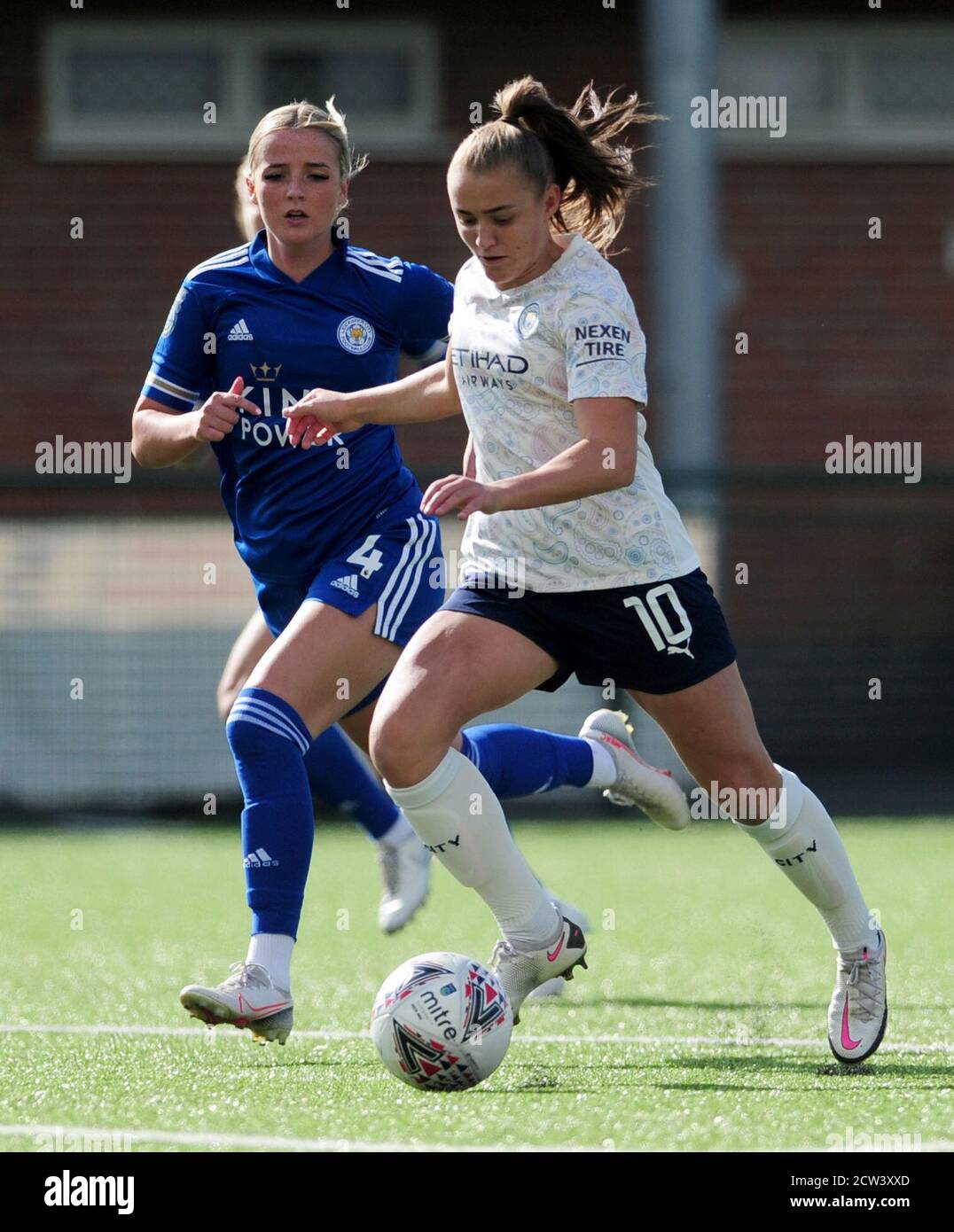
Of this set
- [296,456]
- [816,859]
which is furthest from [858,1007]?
[296,456]

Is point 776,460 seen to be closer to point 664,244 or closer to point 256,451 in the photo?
point 664,244

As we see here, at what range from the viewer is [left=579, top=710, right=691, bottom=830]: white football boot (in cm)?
535

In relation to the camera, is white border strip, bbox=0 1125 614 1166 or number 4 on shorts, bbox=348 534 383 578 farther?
number 4 on shorts, bbox=348 534 383 578

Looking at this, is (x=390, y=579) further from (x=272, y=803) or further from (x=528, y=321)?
(x=528, y=321)

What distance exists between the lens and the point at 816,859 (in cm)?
409

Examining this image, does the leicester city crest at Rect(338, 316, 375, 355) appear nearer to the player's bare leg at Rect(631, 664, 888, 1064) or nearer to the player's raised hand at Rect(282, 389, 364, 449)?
the player's raised hand at Rect(282, 389, 364, 449)

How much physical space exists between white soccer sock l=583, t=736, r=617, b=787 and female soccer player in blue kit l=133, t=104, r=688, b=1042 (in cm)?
55

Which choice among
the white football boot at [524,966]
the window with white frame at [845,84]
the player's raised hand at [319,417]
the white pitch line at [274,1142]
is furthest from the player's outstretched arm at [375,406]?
the window with white frame at [845,84]

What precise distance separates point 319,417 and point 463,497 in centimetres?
73

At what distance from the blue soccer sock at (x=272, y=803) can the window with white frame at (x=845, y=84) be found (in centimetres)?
958

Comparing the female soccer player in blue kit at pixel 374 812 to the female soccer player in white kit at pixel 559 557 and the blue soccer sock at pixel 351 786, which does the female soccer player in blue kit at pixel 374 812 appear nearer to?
the blue soccer sock at pixel 351 786

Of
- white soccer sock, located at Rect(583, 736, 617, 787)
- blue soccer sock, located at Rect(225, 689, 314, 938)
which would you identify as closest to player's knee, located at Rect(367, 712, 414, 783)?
blue soccer sock, located at Rect(225, 689, 314, 938)

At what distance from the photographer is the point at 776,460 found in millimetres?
13156
